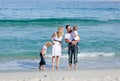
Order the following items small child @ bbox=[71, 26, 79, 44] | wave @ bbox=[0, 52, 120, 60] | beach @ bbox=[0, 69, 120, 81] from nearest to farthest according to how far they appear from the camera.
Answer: beach @ bbox=[0, 69, 120, 81] → small child @ bbox=[71, 26, 79, 44] → wave @ bbox=[0, 52, 120, 60]

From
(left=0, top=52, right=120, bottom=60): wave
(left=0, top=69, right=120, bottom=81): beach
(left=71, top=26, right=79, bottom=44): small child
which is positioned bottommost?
(left=0, top=69, right=120, bottom=81): beach

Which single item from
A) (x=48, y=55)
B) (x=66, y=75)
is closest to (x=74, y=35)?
(x=66, y=75)

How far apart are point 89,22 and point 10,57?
68.3 ft

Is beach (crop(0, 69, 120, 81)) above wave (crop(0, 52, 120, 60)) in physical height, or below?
below

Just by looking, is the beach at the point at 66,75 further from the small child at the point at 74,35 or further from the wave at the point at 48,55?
the wave at the point at 48,55

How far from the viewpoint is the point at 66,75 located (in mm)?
12039

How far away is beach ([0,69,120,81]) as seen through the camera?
441 inches

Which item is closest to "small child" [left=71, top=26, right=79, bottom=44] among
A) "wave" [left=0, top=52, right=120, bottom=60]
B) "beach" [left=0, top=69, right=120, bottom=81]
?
"beach" [left=0, top=69, right=120, bottom=81]

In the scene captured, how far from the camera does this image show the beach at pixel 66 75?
11.2 m

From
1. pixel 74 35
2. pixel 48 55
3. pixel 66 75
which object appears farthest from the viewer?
→ pixel 48 55

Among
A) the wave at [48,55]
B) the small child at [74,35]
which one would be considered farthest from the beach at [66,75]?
the wave at [48,55]

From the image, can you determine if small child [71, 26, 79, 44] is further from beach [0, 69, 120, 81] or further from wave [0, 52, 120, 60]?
wave [0, 52, 120, 60]

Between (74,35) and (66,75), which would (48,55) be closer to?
(74,35)

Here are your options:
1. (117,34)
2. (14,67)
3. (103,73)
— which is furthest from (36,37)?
(103,73)
